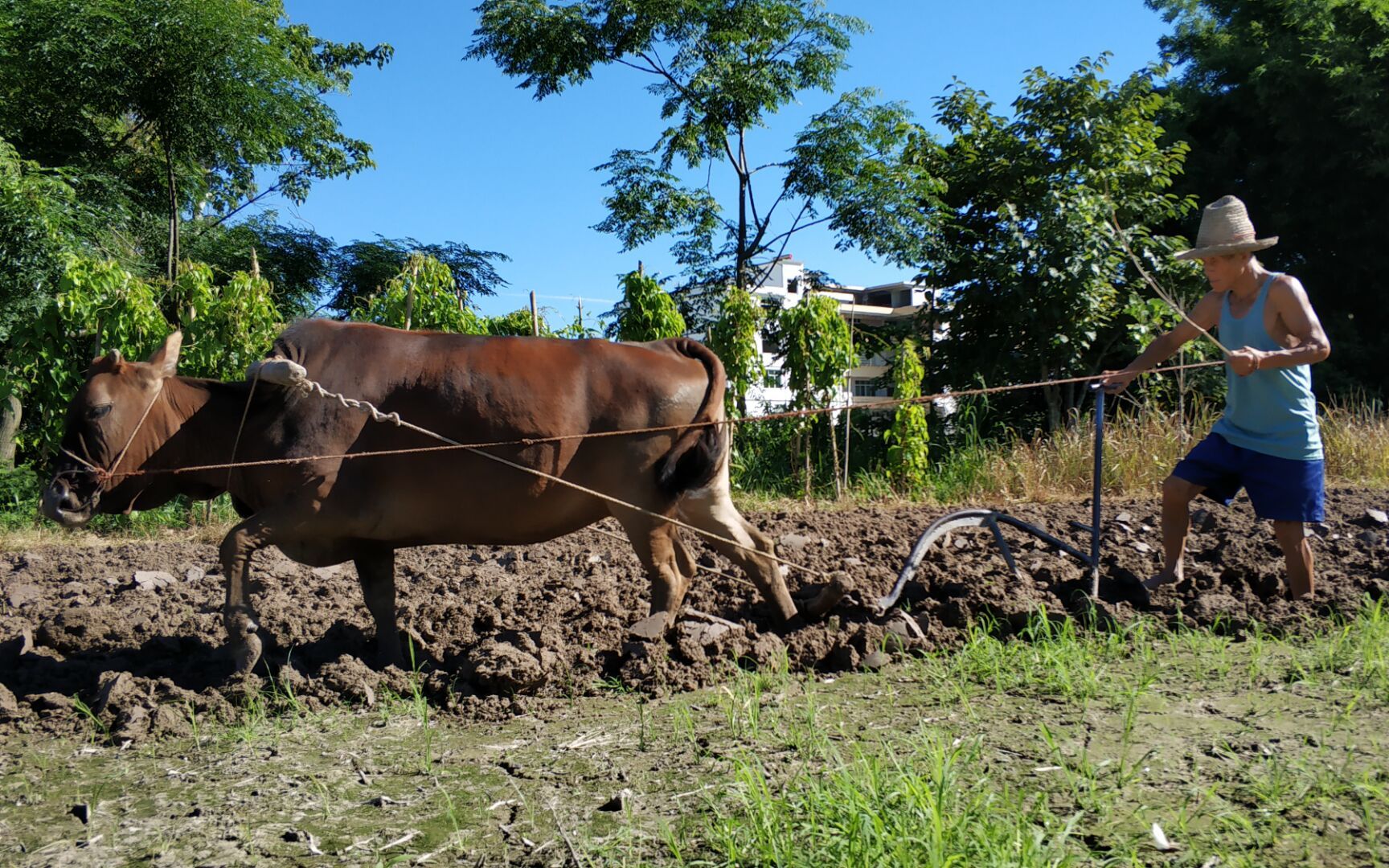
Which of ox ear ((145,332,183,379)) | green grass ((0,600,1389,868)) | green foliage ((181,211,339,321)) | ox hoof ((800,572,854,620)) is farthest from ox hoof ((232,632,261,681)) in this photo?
green foliage ((181,211,339,321))

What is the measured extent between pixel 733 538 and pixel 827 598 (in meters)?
0.51

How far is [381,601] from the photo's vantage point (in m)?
4.78

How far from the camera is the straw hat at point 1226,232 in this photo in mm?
4617

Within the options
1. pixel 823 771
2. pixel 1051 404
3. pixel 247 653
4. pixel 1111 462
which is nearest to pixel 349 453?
pixel 247 653

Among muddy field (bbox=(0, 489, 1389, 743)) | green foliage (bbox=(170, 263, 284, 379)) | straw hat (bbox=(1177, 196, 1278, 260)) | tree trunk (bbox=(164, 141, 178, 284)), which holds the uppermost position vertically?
tree trunk (bbox=(164, 141, 178, 284))

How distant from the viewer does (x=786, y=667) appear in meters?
4.36

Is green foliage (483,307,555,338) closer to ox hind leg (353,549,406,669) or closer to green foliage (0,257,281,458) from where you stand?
green foliage (0,257,281,458)

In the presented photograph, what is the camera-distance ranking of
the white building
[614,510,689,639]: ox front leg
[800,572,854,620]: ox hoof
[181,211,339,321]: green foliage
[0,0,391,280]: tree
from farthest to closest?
[181,211,339,321]: green foliage → [0,0,391,280]: tree → the white building → [800,572,854,620]: ox hoof → [614,510,689,639]: ox front leg

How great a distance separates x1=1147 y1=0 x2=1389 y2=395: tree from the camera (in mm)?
18656

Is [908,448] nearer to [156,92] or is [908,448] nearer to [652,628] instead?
[652,628]

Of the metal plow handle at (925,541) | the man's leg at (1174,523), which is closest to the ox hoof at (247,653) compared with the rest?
the metal plow handle at (925,541)

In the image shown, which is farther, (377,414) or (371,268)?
(371,268)

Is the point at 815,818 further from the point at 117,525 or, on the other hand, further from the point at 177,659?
the point at 117,525

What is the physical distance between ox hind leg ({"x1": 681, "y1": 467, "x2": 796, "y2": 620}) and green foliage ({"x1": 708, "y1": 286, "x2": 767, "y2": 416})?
5.96 metres
